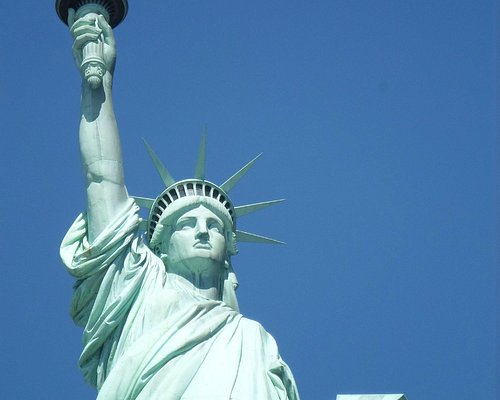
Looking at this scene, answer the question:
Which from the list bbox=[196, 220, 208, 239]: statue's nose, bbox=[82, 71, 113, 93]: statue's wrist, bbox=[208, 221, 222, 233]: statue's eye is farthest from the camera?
bbox=[208, 221, 222, 233]: statue's eye

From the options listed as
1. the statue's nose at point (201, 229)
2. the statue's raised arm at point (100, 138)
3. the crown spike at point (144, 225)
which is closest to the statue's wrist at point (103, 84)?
the statue's raised arm at point (100, 138)

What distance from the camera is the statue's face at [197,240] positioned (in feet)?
62.6

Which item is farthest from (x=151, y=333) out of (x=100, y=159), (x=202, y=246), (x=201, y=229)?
(x=100, y=159)

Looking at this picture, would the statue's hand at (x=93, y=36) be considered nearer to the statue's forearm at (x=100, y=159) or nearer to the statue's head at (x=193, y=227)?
the statue's forearm at (x=100, y=159)

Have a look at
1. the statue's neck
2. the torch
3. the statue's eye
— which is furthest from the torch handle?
the statue's neck

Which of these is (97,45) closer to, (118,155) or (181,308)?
(118,155)

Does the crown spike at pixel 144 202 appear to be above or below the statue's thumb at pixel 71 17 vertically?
below

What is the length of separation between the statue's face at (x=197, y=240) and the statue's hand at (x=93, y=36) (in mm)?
2124

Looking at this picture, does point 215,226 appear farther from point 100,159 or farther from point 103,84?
point 103,84

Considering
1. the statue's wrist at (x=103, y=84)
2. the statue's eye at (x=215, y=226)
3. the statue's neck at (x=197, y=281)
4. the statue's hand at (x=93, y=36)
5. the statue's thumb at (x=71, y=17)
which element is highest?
the statue's thumb at (x=71, y=17)

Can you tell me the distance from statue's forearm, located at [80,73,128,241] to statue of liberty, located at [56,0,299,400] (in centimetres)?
1

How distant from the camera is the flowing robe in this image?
1744 cm

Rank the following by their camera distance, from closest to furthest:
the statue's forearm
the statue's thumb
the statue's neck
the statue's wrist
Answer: the statue's forearm < the statue's neck < the statue's wrist < the statue's thumb

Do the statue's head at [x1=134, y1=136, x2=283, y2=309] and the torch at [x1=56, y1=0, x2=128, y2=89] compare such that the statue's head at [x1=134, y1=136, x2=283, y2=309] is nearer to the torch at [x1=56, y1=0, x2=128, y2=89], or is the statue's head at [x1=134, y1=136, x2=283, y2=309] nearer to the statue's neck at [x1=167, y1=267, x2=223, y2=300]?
the statue's neck at [x1=167, y1=267, x2=223, y2=300]
